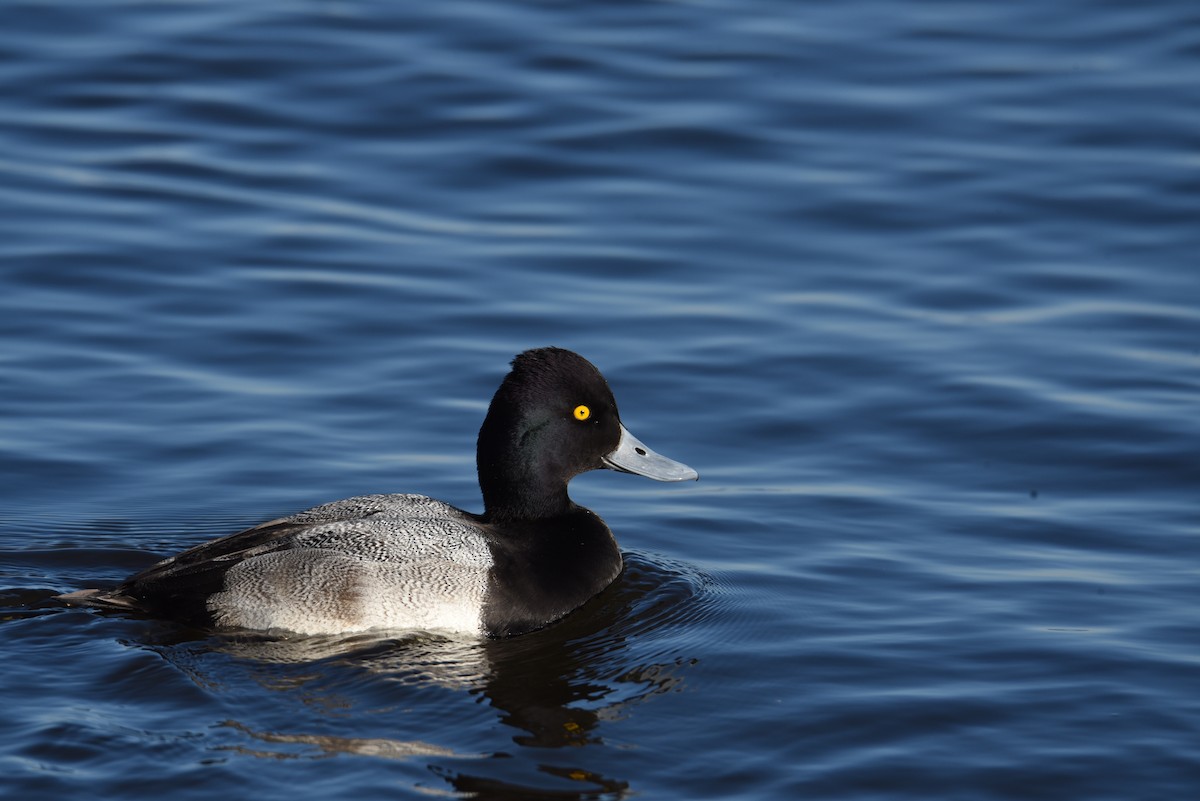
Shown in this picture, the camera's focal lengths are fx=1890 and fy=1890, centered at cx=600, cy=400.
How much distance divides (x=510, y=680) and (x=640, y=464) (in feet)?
6.13

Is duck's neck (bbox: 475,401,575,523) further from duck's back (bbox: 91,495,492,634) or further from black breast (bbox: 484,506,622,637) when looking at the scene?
duck's back (bbox: 91,495,492,634)

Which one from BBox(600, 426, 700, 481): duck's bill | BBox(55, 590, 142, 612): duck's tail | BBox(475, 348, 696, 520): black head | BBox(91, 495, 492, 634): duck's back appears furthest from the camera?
BBox(600, 426, 700, 481): duck's bill

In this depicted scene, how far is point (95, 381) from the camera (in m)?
11.8

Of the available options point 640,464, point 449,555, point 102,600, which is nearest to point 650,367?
point 640,464

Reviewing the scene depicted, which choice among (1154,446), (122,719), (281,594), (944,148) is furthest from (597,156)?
(122,719)

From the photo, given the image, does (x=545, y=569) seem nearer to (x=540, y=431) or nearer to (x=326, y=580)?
(x=540, y=431)

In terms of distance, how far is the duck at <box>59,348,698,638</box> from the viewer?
8547 mm

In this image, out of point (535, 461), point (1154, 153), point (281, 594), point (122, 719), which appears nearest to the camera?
point (122, 719)

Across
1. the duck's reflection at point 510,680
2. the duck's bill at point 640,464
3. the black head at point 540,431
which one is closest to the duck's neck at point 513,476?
the black head at point 540,431

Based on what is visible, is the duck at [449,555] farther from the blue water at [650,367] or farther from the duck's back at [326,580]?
the blue water at [650,367]

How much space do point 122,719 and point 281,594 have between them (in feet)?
3.64

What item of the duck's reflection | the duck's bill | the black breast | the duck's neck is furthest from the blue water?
the duck's neck

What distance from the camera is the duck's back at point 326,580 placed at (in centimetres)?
852

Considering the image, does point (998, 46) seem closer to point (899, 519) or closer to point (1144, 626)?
point (899, 519)
